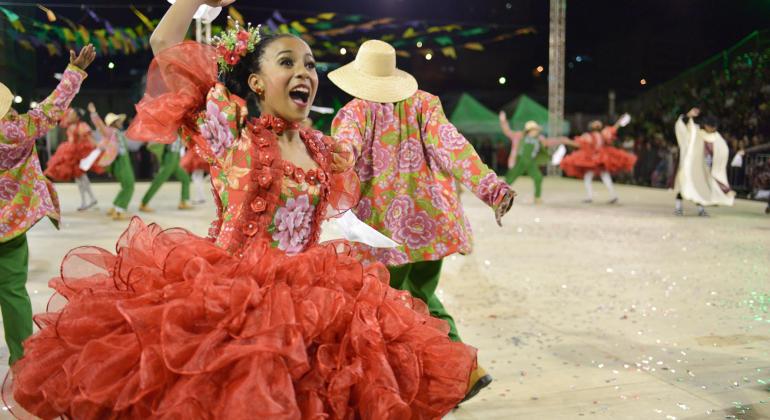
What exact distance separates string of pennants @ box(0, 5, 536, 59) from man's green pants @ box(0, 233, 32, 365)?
9360mm

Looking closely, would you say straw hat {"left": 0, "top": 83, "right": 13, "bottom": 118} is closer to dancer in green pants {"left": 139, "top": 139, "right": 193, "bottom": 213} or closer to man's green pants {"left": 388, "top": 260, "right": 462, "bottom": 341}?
man's green pants {"left": 388, "top": 260, "right": 462, "bottom": 341}

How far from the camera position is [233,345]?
1649 mm

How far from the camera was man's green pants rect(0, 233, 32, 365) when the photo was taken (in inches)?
139

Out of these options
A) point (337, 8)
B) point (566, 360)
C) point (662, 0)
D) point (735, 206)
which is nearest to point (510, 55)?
point (662, 0)

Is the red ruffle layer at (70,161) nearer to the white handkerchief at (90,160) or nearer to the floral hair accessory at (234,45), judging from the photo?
the white handkerchief at (90,160)

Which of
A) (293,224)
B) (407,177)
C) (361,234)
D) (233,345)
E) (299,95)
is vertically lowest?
(233,345)

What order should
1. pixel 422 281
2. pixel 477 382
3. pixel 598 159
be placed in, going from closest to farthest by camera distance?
pixel 477 382
pixel 422 281
pixel 598 159

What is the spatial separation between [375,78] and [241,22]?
9847 millimetres

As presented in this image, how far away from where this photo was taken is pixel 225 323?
67.1 inches

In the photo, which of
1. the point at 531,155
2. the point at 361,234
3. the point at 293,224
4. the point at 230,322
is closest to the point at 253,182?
the point at 293,224

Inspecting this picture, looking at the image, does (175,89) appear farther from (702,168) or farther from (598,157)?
(598,157)

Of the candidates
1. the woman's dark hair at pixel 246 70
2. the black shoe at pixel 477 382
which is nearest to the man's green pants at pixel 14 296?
the woman's dark hair at pixel 246 70

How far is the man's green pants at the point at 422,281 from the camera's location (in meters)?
3.52

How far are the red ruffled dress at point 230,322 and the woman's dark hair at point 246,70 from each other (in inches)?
4.2
